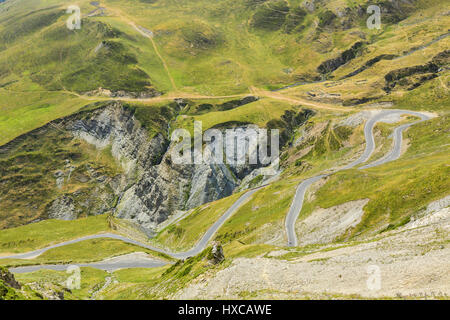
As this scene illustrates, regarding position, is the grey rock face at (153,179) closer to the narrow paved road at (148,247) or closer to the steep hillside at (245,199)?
the steep hillside at (245,199)

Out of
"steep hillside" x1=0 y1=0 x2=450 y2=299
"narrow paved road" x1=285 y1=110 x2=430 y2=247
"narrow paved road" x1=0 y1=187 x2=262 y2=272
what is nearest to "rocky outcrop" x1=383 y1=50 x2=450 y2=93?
"steep hillside" x1=0 y1=0 x2=450 y2=299

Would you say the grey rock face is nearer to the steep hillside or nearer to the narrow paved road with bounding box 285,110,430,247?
the steep hillside

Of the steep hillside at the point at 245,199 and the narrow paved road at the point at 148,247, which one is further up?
the steep hillside at the point at 245,199

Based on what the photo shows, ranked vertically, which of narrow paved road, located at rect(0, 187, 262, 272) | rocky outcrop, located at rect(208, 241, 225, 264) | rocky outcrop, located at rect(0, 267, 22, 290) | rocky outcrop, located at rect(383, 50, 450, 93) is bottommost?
narrow paved road, located at rect(0, 187, 262, 272)

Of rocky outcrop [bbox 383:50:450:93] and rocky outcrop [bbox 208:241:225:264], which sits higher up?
rocky outcrop [bbox 383:50:450:93]

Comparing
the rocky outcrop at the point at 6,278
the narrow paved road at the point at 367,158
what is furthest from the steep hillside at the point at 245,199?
the rocky outcrop at the point at 6,278

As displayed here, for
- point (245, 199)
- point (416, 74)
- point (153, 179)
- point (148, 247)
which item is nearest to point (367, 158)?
point (245, 199)

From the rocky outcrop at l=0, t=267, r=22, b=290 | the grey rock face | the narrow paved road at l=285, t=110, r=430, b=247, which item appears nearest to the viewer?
the rocky outcrop at l=0, t=267, r=22, b=290

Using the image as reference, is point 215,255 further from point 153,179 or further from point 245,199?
point 153,179
